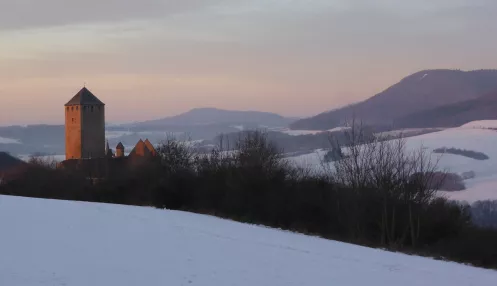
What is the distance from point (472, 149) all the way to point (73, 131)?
68.8m

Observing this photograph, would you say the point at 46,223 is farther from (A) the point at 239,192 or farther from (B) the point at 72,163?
(B) the point at 72,163

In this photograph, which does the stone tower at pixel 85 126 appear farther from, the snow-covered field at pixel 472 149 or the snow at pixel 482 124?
the snow at pixel 482 124

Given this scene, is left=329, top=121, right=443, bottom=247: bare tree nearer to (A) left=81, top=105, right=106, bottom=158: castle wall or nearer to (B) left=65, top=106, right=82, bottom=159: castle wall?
(A) left=81, top=105, right=106, bottom=158: castle wall

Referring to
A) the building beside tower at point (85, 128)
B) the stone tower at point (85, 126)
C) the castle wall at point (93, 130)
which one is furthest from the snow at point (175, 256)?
the stone tower at point (85, 126)

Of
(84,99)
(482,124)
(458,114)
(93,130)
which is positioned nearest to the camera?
(93,130)

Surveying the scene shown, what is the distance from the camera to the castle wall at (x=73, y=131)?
93656mm

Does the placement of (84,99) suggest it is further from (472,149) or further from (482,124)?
(482,124)

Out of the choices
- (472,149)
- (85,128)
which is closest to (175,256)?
(85,128)

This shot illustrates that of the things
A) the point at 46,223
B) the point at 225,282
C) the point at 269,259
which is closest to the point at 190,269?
the point at 225,282

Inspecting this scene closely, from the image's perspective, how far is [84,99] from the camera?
9644 centimetres

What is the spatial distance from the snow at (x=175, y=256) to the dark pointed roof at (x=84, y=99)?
248 ft

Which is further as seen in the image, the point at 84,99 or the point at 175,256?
the point at 84,99

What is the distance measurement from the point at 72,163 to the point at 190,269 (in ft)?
212

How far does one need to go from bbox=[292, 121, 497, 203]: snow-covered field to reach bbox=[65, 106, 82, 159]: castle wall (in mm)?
48062
